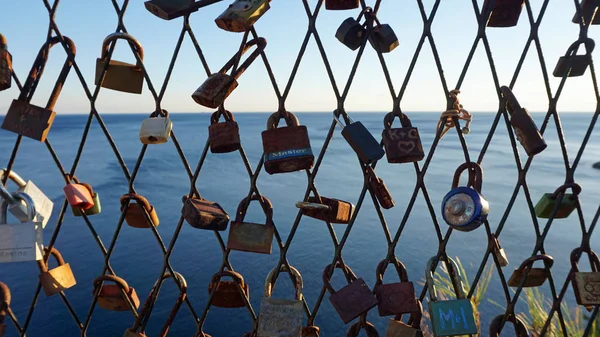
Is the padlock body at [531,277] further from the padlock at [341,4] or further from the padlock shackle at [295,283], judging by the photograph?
the padlock at [341,4]

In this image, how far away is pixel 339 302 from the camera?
1327 millimetres

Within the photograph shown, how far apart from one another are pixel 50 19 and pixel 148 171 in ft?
98.4

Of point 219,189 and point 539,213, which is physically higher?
Answer: point 539,213

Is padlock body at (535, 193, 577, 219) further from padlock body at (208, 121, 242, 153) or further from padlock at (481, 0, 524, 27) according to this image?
padlock body at (208, 121, 242, 153)

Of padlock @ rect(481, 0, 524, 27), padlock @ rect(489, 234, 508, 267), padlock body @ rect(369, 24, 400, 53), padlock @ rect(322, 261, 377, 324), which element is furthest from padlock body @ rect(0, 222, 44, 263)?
padlock @ rect(481, 0, 524, 27)

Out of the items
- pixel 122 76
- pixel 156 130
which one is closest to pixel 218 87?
pixel 156 130

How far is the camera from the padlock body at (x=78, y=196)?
1.29 meters

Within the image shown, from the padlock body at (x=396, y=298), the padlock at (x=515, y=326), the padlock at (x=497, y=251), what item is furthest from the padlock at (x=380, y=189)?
the padlock at (x=515, y=326)

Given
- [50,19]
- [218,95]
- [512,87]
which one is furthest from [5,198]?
[512,87]

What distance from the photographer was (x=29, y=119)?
128 centimetres

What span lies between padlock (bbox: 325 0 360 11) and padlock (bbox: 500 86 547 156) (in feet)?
1.74

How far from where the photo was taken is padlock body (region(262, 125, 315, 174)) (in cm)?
124

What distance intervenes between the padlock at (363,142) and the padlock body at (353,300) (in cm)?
39

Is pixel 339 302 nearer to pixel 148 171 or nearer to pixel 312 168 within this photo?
pixel 312 168
